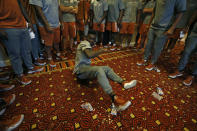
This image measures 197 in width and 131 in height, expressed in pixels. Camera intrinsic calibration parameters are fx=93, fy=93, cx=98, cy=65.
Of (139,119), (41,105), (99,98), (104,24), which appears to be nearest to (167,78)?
(139,119)

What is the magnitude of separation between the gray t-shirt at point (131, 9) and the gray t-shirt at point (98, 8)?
716 millimetres

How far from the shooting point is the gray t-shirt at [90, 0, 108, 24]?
3.28 meters

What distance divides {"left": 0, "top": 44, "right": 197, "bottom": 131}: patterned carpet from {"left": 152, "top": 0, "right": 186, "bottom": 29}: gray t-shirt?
1.17m

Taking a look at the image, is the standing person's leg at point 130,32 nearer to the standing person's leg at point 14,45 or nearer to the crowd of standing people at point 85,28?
the crowd of standing people at point 85,28

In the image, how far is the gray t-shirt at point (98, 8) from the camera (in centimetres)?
328

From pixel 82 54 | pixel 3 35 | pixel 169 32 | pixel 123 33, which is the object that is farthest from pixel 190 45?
pixel 3 35

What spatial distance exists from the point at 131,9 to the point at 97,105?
3.42 m

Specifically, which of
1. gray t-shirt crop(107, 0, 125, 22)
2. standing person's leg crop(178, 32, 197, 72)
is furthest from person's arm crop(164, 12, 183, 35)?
gray t-shirt crop(107, 0, 125, 22)

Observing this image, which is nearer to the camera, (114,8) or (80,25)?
(114,8)

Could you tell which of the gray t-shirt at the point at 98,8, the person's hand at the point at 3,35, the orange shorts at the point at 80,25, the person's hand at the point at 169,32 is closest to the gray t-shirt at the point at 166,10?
the person's hand at the point at 169,32

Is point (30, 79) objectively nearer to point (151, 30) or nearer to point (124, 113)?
point (124, 113)

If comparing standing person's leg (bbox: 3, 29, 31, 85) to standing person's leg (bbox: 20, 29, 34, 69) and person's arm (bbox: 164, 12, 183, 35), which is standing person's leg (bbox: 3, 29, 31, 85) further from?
person's arm (bbox: 164, 12, 183, 35)

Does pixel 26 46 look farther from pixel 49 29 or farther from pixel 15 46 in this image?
pixel 49 29

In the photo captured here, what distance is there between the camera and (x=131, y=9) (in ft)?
10.8
